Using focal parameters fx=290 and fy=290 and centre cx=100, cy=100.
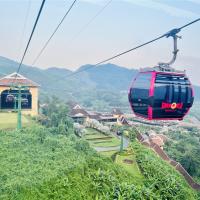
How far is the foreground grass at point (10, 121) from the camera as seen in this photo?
2255 cm

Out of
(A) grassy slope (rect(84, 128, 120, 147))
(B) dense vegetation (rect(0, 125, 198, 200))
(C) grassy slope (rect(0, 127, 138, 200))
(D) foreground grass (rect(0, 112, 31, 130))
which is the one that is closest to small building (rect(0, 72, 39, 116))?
(D) foreground grass (rect(0, 112, 31, 130))

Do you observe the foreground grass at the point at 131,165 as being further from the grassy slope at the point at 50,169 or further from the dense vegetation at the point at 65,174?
the grassy slope at the point at 50,169

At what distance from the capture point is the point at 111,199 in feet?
40.7

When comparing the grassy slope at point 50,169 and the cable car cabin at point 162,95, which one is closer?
the cable car cabin at point 162,95

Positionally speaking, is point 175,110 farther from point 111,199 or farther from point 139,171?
point 139,171

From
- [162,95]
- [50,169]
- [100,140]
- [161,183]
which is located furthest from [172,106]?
[100,140]

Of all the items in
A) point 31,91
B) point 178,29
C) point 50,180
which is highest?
point 178,29

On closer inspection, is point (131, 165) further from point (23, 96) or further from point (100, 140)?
point (23, 96)

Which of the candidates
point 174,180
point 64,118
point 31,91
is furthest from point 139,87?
point 31,91

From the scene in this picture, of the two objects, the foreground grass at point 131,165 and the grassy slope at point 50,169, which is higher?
the grassy slope at point 50,169

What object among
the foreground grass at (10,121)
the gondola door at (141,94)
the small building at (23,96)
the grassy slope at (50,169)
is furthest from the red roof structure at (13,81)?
the gondola door at (141,94)

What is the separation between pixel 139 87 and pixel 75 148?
12.9 meters

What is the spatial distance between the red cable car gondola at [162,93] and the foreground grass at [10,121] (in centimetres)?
1787

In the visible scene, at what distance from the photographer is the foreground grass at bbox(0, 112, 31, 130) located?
74.0ft
